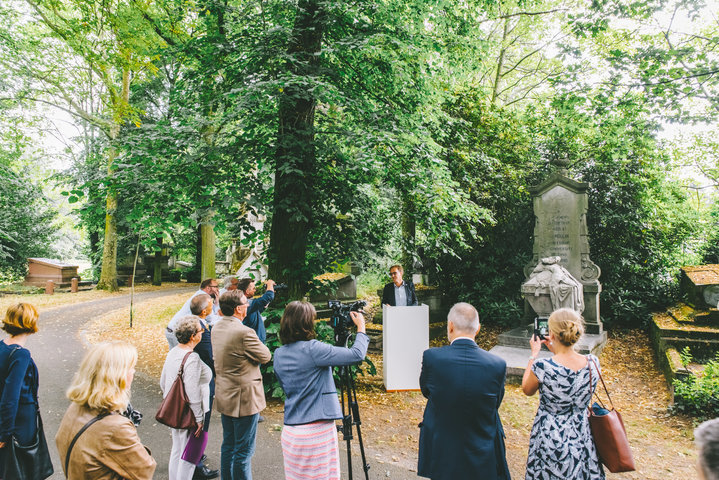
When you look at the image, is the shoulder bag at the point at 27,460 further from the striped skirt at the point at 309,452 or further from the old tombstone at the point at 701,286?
the old tombstone at the point at 701,286

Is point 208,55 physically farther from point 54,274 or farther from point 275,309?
point 54,274

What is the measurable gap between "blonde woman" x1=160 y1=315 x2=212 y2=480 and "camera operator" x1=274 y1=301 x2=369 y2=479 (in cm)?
92

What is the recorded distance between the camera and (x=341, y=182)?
6.61m

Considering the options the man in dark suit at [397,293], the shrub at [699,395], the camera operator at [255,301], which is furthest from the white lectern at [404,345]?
the shrub at [699,395]

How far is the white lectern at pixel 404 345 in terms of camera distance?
489 cm

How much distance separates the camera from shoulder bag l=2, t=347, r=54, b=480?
9.27 feet

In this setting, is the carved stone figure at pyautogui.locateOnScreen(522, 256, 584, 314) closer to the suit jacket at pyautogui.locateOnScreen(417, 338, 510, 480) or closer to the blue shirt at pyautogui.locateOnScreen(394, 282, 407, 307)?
the blue shirt at pyautogui.locateOnScreen(394, 282, 407, 307)

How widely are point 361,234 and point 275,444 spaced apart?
3.46 m

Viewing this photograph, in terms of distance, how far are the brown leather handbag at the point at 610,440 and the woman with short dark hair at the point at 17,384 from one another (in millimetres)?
3884

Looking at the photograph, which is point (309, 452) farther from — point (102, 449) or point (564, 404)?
point (564, 404)

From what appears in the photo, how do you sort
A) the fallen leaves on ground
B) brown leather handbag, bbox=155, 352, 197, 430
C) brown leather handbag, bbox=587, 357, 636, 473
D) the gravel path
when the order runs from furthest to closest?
the fallen leaves on ground
the gravel path
brown leather handbag, bbox=155, 352, 197, 430
brown leather handbag, bbox=587, 357, 636, 473

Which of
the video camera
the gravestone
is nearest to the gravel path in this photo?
the video camera

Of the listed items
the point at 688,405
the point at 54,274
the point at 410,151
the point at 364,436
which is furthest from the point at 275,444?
the point at 54,274

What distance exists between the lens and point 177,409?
3166mm
